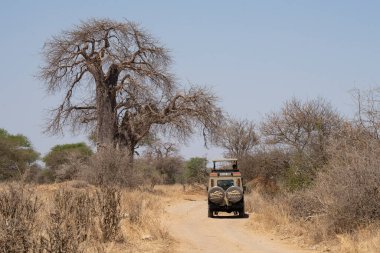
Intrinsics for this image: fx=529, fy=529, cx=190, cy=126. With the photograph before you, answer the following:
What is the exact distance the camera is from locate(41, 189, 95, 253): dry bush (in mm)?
7676

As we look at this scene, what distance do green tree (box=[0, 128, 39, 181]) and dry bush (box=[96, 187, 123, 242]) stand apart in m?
26.1

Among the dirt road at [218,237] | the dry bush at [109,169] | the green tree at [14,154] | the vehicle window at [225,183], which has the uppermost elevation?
the green tree at [14,154]

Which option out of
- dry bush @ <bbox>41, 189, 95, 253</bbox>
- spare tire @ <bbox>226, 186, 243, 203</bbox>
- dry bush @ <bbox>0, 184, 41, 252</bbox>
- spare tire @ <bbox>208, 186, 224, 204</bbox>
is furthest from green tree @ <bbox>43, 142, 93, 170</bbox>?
dry bush @ <bbox>0, 184, 41, 252</bbox>

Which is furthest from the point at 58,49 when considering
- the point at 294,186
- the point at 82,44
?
the point at 294,186

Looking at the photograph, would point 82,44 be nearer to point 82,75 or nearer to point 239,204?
point 82,75

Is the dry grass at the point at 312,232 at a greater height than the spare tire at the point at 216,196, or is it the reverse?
the spare tire at the point at 216,196

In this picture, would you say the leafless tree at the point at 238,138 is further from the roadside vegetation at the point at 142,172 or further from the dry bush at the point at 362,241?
the dry bush at the point at 362,241

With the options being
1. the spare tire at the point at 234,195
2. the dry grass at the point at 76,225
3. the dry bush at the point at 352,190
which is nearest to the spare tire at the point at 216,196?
the spare tire at the point at 234,195

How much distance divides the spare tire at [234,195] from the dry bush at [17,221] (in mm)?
9783

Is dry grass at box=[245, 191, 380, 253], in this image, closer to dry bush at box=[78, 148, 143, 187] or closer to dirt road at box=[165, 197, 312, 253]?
dirt road at box=[165, 197, 312, 253]

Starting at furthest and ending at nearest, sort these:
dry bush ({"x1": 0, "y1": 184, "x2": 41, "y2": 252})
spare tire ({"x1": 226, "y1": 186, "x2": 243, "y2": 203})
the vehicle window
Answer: the vehicle window
spare tire ({"x1": 226, "y1": 186, "x2": 243, "y2": 203})
dry bush ({"x1": 0, "y1": 184, "x2": 41, "y2": 252})

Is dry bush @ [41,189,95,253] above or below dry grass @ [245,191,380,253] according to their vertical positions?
above

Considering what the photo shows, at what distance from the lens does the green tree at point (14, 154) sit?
1555 inches

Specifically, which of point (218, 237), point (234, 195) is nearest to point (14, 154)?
point (234, 195)
